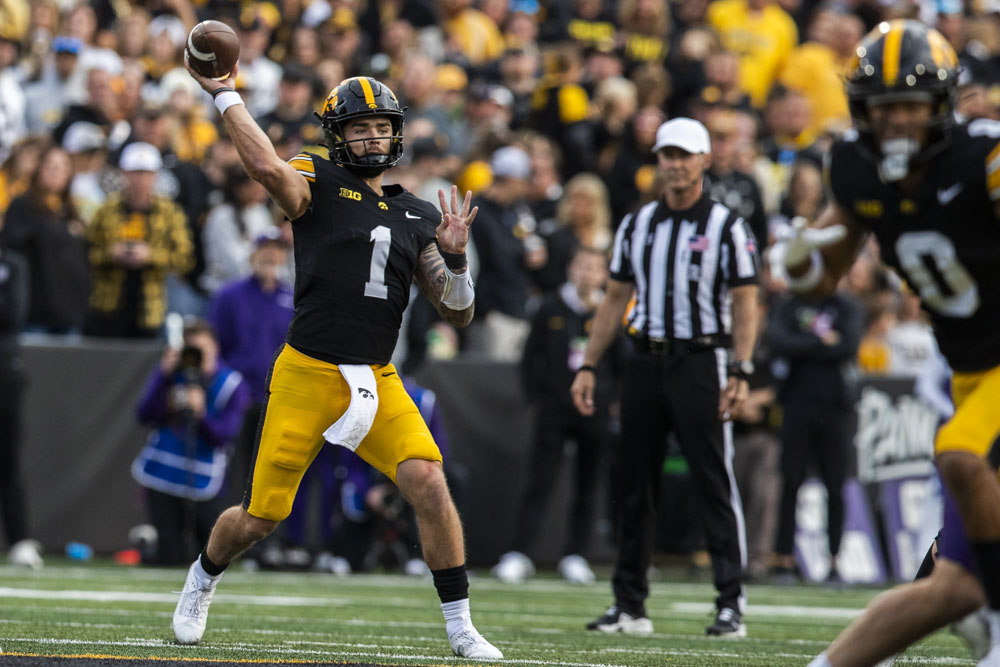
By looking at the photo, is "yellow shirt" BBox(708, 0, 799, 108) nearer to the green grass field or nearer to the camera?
the green grass field

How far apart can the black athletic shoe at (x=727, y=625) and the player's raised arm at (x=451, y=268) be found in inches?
77.3

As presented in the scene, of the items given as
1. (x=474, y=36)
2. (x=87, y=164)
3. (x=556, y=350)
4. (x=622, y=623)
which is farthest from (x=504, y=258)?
(x=622, y=623)

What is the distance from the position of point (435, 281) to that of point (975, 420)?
228 centimetres

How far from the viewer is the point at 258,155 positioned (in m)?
5.18

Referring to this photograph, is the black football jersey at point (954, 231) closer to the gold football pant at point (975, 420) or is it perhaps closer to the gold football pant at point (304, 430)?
the gold football pant at point (975, 420)

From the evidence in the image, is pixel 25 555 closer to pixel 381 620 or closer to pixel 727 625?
pixel 381 620

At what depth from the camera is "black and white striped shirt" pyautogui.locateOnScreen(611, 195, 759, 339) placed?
23.4ft

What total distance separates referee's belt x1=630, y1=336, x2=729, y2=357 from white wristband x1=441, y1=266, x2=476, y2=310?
166 cm

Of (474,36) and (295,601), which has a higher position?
(474,36)

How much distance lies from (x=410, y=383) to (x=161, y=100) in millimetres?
3564

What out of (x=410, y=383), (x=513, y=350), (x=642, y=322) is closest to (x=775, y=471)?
(x=513, y=350)

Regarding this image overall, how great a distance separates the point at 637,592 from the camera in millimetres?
6988

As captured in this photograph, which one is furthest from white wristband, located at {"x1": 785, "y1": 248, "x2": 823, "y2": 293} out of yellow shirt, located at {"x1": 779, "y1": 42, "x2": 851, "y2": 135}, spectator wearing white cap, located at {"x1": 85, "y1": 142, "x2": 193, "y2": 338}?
yellow shirt, located at {"x1": 779, "y1": 42, "x2": 851, "y2": 135}

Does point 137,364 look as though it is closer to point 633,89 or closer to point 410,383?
point 410,383
